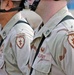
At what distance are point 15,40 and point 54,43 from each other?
62cm

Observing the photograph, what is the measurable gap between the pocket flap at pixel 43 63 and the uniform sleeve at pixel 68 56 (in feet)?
0.29

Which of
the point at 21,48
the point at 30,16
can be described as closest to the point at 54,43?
the point at 21,48

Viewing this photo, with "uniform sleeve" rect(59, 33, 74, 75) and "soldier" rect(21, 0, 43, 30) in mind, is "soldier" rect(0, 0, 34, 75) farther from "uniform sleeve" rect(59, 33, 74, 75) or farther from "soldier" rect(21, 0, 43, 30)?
"uniform sleeve" rect(59, 33, 74, 75)

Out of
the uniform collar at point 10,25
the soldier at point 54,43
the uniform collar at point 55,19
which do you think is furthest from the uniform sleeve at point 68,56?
the uniform collar at point 10,25

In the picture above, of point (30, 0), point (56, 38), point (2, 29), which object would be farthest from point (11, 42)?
point (56, 38)

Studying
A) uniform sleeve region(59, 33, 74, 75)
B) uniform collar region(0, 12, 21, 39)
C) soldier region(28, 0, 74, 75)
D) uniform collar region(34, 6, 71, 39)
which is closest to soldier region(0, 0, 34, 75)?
uniform collar region(0, 12, 21, 39)

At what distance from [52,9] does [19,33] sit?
1.80 feet

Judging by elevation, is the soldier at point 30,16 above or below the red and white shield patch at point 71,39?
below

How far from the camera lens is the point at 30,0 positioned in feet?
7.64

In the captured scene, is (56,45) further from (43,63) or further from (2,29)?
(2,29)

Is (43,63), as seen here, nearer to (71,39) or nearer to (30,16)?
(71,39)

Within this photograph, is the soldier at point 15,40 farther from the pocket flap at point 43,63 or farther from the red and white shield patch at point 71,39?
the red and white shield patch at point 71,39

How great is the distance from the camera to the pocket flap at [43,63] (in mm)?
1438

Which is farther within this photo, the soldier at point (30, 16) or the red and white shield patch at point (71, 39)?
the soldier at point (30, 16)
